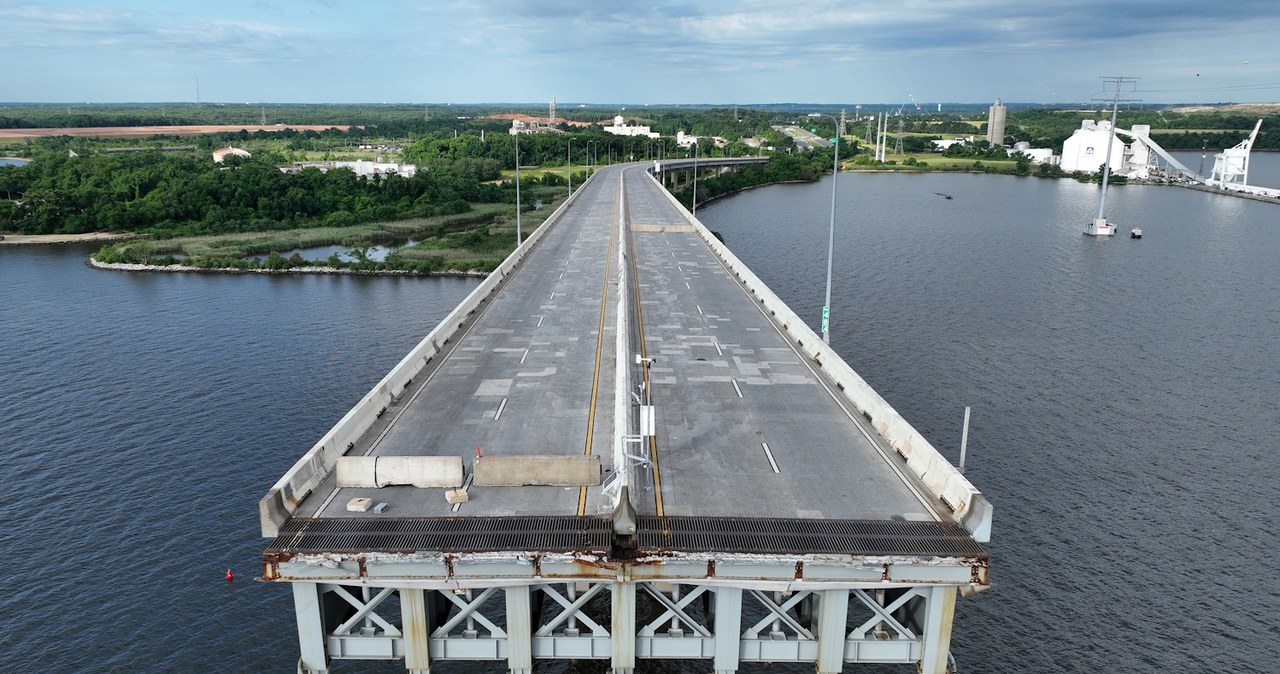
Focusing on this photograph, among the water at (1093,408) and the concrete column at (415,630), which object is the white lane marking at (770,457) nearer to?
the water at (1093,408)

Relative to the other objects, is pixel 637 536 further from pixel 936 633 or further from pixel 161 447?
pixel 161 447

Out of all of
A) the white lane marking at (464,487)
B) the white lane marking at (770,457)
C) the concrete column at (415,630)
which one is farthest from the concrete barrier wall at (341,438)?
the white lane marking at (770,457)

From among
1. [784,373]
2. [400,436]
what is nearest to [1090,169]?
[784,373]

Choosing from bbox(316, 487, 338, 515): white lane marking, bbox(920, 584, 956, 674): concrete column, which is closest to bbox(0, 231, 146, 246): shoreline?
bbox(316, 487, 338, 515): white lane marking

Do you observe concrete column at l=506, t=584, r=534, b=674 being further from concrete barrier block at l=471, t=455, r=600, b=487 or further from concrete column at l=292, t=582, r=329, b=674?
concrete column at l=292, t=582, r=329, b=674

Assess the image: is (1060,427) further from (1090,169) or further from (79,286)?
(1090,169)
